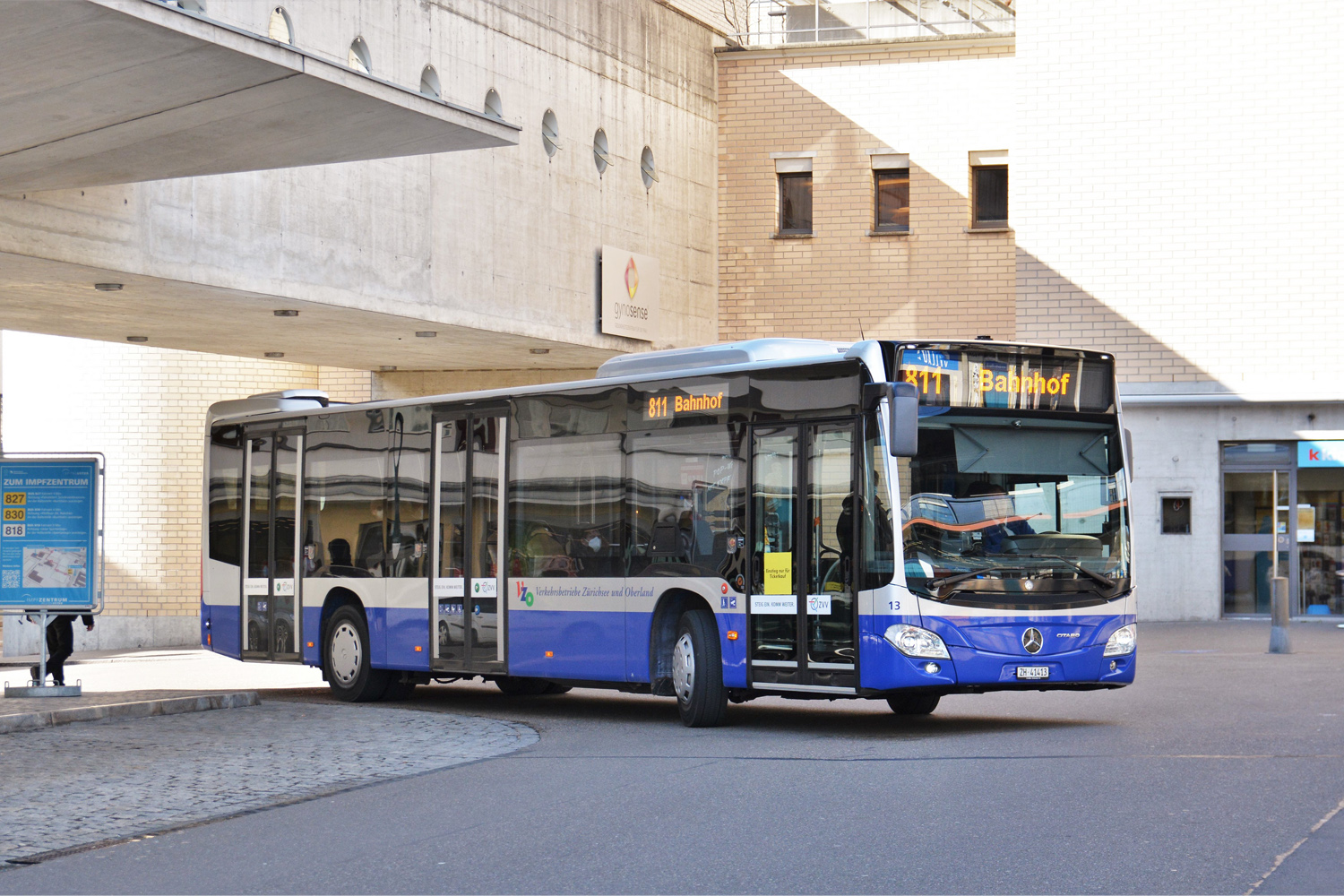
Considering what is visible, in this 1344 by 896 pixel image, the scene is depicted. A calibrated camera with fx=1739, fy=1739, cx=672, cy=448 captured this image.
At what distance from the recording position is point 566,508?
1487cm

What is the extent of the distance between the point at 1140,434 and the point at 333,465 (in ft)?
49.2

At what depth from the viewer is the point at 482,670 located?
15.5 m

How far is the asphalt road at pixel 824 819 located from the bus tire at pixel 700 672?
0.31 metres

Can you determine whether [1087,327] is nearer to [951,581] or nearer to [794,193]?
[794,193]

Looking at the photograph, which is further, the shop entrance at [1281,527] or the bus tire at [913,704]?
the shop entrance at [1281,527]

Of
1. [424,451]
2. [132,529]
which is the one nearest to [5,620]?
[132,529]

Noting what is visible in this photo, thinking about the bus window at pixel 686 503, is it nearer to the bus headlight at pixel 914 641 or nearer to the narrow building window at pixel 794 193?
the bus headlight at pixel 914 641

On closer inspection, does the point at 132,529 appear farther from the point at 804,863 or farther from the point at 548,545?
the point at 804,863

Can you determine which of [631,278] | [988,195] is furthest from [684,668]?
[988,195]

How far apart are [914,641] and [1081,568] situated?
152 cm

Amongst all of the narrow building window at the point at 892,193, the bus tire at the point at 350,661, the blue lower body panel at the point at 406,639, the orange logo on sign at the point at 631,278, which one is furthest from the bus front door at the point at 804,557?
the narrow building window at the point at 892,193

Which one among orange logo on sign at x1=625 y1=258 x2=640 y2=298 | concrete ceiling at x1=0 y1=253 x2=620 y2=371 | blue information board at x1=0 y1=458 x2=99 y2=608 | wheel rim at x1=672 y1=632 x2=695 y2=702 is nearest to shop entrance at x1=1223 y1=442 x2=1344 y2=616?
orange logo on sign at x1=625 y1=258 x2=640 y2=298

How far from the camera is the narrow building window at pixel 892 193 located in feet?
97.4

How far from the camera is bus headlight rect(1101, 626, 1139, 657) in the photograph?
13.0 meters
